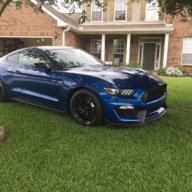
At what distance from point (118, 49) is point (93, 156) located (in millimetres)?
17823

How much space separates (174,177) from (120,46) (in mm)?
18323

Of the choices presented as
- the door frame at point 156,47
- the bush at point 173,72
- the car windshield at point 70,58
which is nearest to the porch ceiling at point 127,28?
the door frame at point 156,47

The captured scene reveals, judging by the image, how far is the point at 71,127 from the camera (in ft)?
16.3

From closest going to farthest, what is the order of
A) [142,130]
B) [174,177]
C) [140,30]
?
[174,177] → [142,130] → [140,30]

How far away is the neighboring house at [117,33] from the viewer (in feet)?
59.3

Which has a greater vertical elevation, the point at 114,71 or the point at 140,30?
the point at 140,30

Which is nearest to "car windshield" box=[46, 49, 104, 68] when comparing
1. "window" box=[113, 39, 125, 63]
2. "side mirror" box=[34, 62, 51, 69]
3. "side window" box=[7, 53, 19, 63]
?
"side mirror" box=[34, 62, 51, 69]

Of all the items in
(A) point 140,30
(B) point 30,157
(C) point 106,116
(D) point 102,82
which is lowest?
(B) point 30,157

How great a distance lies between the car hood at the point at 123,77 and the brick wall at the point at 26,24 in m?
13.2

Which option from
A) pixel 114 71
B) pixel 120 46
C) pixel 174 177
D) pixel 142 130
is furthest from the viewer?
pixel 120 46

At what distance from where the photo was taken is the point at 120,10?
68.1ft

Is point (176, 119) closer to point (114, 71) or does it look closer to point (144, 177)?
point (114, 71)

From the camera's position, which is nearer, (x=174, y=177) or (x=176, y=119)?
(x=174, y=177)

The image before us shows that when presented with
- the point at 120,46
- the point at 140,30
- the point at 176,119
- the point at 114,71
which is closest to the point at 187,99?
the point at 176,119
